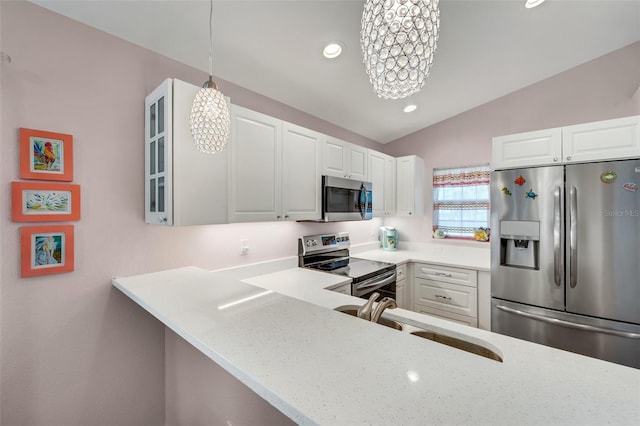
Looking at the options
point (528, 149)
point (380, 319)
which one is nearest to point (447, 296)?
point (528, 149)

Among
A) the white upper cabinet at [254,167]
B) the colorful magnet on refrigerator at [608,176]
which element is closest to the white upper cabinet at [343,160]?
the white upper cabinet at [254,167]

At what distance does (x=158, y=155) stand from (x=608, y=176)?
2981 mm

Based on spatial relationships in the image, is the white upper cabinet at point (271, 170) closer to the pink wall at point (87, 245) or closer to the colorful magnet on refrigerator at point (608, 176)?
the pink wall at point (87, 245)

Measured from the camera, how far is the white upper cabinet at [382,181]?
10.7 feet

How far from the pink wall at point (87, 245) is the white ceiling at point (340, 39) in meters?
0.18

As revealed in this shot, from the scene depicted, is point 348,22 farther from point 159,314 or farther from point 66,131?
point 159,314

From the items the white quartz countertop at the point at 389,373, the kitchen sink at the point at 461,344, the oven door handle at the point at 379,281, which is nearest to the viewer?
the white quartz countertop at the point at 389,373

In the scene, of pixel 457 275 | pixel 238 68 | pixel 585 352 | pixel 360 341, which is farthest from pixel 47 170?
pixel 585 352

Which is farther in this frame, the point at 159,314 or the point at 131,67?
the point at 131,67

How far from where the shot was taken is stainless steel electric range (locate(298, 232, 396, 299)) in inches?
96.2

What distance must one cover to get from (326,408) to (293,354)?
24cm

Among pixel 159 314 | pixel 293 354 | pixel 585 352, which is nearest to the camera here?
pixel 293 354

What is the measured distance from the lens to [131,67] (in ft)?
5.57

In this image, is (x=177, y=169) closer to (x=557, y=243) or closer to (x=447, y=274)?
(x=557, y=243)
